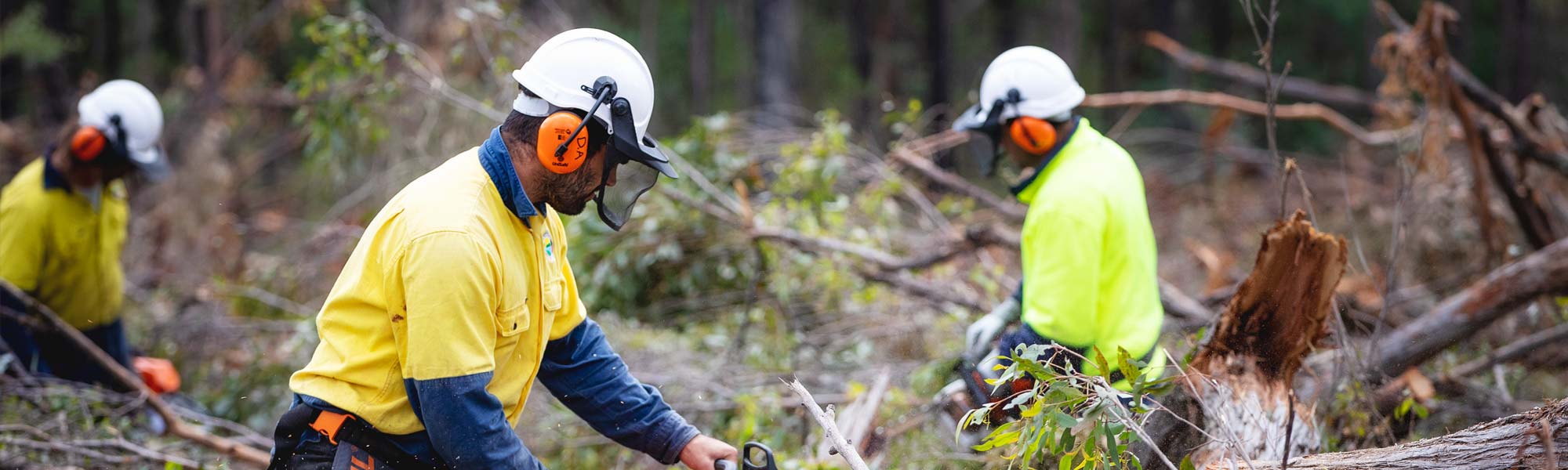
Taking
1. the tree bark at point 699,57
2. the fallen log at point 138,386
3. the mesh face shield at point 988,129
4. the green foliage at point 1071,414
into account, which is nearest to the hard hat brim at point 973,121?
the mesh face shield at point 988,129

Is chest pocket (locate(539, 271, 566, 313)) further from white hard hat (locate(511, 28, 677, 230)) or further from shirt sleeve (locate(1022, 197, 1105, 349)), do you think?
shirt sleeve (locate(1022, 197, 1105, 349))

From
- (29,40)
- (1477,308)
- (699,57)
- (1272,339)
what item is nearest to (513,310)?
(1272,339)

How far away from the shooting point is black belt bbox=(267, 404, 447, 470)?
2117 mm

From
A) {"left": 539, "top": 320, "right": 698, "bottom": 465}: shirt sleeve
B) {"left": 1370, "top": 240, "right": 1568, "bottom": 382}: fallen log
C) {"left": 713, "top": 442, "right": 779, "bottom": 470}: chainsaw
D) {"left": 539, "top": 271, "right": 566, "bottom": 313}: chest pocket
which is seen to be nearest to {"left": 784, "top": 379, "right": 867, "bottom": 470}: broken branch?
{"left": 713, "top": 442, "right": 779, "bottom": 470}: chainsaw

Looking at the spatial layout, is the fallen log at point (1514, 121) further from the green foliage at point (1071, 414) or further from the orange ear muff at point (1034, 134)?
the green foliage at point (1071, 414)

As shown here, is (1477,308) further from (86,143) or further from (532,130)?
(86,143)

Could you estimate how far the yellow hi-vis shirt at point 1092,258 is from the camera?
286cm

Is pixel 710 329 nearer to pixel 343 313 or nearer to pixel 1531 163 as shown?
pixel 343 313

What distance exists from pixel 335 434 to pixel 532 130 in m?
0.76

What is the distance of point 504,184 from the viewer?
218 centimetres

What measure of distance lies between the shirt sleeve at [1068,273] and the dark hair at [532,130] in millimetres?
1341

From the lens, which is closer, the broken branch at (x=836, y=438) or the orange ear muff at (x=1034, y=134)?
the broken branch at (x=836, y=438)

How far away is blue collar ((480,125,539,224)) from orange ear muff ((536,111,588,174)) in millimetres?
72

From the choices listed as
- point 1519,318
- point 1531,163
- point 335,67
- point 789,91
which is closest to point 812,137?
point 335,67
